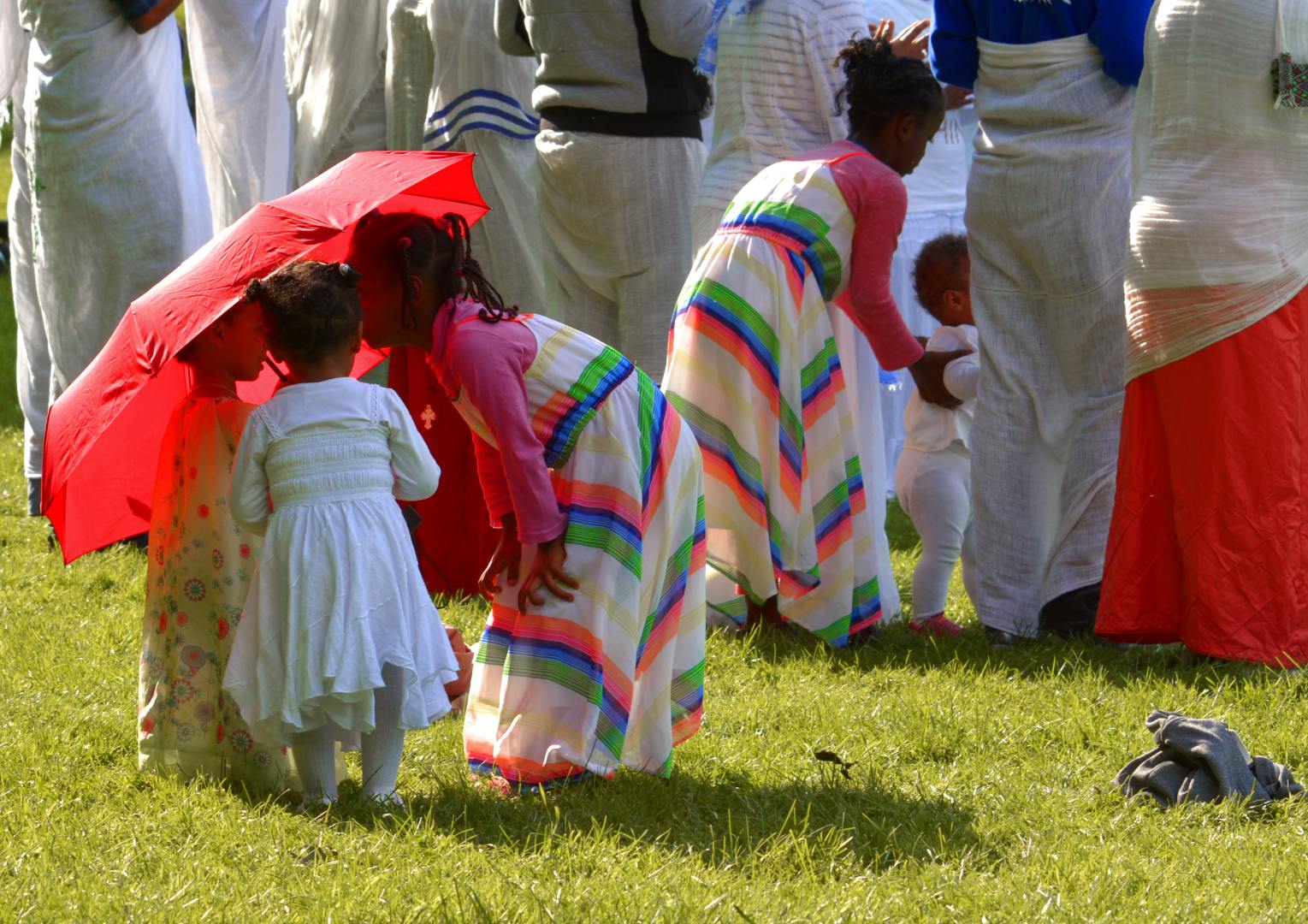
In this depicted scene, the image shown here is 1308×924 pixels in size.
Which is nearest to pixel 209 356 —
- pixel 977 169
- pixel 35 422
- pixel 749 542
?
pixel 749 542

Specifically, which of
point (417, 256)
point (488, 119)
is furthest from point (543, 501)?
point (488, 119)

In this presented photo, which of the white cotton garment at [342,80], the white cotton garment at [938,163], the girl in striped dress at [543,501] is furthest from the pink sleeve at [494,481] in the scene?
the white cotton garment at [938,163]

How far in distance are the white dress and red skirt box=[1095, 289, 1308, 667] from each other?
208 centimetres

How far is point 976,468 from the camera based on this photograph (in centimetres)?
523

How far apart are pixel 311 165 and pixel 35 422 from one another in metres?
1.67

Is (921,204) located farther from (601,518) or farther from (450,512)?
(601,518)

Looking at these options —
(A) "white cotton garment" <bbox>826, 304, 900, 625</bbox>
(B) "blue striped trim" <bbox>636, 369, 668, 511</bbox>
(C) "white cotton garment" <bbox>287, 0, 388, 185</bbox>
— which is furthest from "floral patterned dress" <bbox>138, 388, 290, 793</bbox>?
(C) "white cotton garment" <bbox>287, 0, 388, 185</bbox>

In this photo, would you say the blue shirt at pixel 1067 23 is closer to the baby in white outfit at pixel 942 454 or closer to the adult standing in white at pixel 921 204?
the baby in white outfit at pixel 942 454

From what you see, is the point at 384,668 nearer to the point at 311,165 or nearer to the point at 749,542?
the point at 749,542

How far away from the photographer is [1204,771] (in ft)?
11.6

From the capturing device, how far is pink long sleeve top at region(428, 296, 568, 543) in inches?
139

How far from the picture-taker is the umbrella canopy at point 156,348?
11.6 ft

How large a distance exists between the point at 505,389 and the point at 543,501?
0.81 feet

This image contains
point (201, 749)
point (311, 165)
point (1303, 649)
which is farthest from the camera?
point (311, 165)
